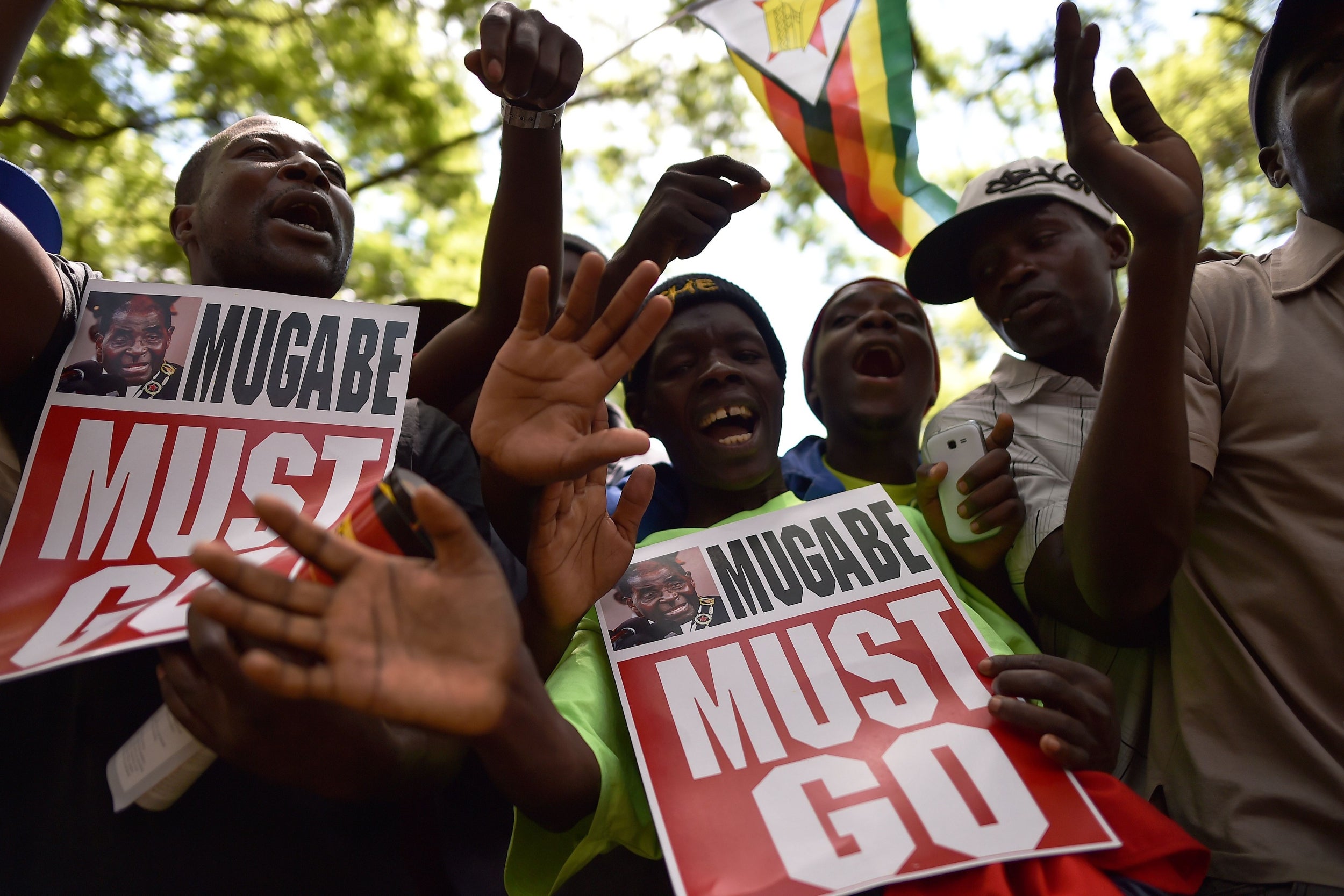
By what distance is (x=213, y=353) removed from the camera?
1.92 meters

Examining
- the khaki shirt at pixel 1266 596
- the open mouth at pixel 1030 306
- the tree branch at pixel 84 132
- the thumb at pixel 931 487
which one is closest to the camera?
the khaki shirt at pixel 1266 596

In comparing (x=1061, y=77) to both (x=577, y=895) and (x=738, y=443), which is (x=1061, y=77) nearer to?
(x=738, y=443)

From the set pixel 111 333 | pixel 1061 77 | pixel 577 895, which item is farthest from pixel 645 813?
pixel 1061 77

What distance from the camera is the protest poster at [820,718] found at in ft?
4.90

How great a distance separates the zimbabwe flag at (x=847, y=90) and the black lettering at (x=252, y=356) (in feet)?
6.95

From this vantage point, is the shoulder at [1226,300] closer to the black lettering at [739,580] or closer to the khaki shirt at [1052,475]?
the khaki shirt at [1052,475]

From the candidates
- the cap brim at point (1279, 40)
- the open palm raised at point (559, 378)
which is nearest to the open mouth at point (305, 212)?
the open palm raised at point (559, 378)

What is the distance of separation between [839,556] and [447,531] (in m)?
1.07

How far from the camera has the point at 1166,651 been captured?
2008 mm

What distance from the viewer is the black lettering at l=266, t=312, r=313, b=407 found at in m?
1.88

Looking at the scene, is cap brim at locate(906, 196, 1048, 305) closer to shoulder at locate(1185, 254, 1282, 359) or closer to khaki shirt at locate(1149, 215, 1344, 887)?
shoulder at locate(1185, 254, 1282, 359)

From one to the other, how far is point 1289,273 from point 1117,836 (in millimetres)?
1332

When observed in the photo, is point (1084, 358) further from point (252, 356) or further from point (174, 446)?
point (174, 446)

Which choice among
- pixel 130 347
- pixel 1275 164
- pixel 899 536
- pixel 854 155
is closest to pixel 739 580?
pixel 899 536
